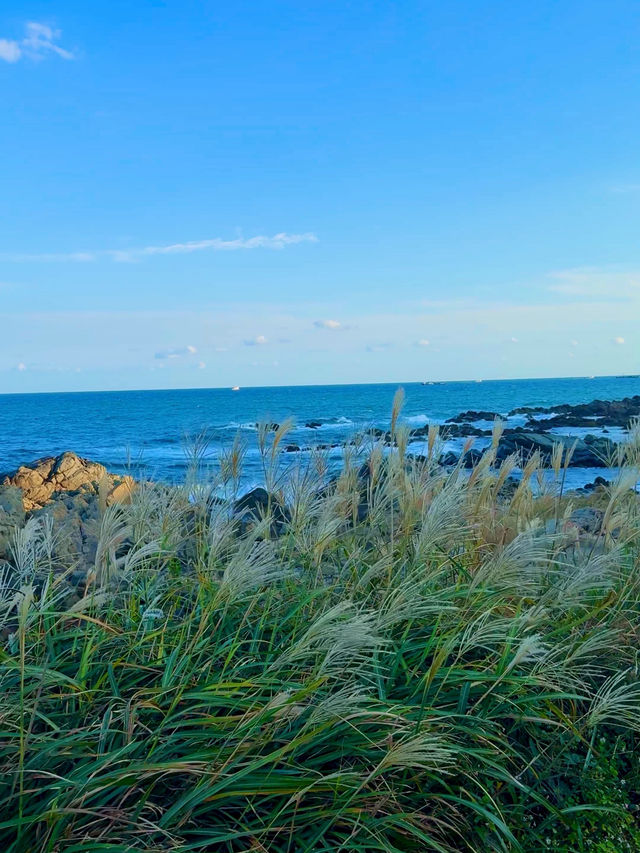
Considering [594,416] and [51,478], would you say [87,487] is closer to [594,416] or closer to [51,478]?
[51,478]

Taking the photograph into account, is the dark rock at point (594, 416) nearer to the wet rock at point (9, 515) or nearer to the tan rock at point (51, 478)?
the tan rock at point (51, 478)

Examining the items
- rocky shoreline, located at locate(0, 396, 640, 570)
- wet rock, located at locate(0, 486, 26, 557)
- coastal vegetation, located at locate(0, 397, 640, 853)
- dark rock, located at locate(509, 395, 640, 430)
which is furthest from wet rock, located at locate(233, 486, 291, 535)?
dark rock, located at locate(509, 395, 640, 430)

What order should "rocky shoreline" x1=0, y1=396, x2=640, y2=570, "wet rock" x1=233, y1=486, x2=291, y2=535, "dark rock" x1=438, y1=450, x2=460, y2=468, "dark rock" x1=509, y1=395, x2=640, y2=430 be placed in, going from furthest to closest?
"dark rock" x1=509, y1=395, x2=640, y2=430, "dark rock" x1=438, y1=450, x2=460, y2=468, "rocky shoreline" x1=0, y1=396, x2=640, y2=570, "wet rock" x1=233, y1=486, x2=291, y2=535

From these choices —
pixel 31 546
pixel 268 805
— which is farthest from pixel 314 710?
pixel 31 546

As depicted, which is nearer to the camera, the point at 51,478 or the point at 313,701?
the point at 313,701

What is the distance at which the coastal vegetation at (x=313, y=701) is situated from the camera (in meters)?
1.97

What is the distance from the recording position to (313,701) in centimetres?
230

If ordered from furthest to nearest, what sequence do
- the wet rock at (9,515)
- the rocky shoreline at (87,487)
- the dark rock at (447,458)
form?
the wet rock at (9,515)
the dark rock at (447,458)
the rocky shoreline at (87,487)

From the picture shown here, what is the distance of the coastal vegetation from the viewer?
77.6 inches

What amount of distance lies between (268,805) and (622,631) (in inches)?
79.9

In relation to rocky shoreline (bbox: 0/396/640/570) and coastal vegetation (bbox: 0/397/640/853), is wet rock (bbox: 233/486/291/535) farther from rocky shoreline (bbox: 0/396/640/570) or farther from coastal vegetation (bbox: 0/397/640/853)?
coastal vegetation (bbox: 0/397/640/853)

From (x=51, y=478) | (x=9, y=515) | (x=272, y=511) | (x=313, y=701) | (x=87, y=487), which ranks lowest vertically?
(x=87, y=487)

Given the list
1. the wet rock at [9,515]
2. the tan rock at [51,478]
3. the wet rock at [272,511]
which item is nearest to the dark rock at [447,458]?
the wet rock at [272,511]

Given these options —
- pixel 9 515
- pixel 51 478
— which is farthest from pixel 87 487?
pixel 9 515
